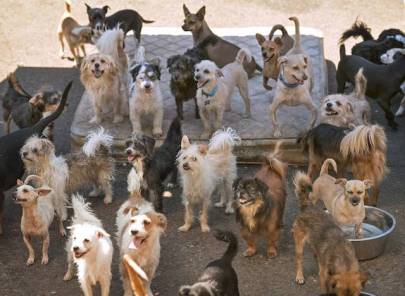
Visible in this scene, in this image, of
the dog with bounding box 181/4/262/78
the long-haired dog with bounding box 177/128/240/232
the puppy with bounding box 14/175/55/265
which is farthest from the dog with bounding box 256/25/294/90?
the puppy with bounding box 14/175/55/265

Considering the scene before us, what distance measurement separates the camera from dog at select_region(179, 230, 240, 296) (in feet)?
15.9

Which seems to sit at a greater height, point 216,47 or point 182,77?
point 216,47

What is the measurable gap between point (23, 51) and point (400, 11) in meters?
6.02

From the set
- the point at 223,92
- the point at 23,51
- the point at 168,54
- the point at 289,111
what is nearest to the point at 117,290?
the point at 223,92

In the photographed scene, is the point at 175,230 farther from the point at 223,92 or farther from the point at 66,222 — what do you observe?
the point at 223,92

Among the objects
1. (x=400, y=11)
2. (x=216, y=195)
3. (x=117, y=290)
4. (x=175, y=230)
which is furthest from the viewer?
(x=400, y=11)

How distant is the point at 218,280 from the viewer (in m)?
5.12

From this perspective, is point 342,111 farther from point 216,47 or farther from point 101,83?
point 101,83

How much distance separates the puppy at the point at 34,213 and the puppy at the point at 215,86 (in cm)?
206

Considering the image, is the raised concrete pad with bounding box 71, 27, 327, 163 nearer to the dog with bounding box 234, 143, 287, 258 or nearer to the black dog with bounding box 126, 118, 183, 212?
the black dog with bounding box 126, 118, 183, 212

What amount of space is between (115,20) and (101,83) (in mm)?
2098

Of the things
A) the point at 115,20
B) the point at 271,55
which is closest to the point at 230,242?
the point at 271,55

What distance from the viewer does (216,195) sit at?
24.5ft

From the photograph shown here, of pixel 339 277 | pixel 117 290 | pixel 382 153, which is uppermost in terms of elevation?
pixel 382 153
